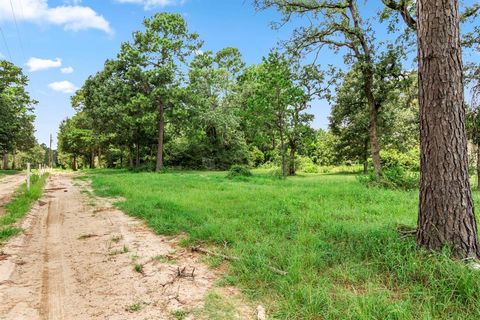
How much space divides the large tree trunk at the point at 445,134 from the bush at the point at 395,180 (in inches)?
329

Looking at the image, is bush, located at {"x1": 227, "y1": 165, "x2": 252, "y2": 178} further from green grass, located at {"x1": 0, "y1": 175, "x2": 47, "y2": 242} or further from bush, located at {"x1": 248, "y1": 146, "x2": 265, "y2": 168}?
bush, located at {"x1": 248, "y1": 146, "x2": 265, "y2": 168}

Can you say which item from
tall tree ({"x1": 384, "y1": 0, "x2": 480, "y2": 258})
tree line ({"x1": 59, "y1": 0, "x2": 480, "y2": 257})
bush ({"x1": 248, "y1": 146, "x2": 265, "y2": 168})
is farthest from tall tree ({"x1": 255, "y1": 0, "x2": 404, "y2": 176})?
bush ({"x1": 248, "y1": 146, "x2": 265, "y2": 168})

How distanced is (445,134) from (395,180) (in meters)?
8.86

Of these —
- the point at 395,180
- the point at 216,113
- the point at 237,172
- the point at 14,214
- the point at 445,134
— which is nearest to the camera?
the point at 445,134

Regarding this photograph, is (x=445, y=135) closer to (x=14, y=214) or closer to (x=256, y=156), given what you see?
(x=14, y=214)

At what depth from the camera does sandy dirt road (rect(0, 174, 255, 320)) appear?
308cm

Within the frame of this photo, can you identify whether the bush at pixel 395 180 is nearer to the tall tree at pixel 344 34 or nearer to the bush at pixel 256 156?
the tall tree at pixel 344 34

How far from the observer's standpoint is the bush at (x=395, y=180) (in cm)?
1168

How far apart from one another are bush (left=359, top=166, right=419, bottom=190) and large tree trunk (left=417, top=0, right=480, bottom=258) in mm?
8362

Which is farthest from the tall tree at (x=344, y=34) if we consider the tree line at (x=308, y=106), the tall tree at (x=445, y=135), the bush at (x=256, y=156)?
the bush at (x=256, y=156)

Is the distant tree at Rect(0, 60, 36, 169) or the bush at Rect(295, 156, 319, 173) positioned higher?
the distant tree at Rect(0, 60, 36, 169)

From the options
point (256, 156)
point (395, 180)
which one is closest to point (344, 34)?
point (395, 180)

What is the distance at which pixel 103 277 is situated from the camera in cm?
393

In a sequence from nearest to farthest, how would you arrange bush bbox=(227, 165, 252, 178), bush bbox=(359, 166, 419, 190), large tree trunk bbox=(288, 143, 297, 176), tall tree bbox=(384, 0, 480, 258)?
tall tree bbox=(384, 0, 480, 258) < bush bbox=(359, 166, 419, 190) < bush bbox=(227, 165, 252, 178) < large tree trunk bbox=(288, 143, 297, 176)
